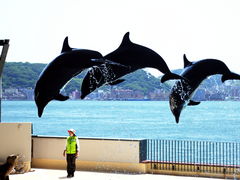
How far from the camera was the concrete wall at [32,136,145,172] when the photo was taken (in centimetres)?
1592

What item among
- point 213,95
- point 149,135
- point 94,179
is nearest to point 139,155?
point 94,179

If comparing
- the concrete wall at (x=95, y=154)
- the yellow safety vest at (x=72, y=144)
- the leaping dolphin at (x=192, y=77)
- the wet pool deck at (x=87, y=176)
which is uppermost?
the leaping dolphin at (x=192, y=77)

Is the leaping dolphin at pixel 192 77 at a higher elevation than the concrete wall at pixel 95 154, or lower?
higher

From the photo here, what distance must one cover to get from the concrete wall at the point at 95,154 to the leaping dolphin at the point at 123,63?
4.27m

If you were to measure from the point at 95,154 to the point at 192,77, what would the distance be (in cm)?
557

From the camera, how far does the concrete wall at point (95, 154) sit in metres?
15.9

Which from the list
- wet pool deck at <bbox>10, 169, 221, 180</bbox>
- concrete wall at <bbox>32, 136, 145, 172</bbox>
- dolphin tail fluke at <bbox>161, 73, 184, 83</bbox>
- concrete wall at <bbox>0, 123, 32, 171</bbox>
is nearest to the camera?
dolphin tail fluke at <bbox>161, 73, 184, 83</bbox>

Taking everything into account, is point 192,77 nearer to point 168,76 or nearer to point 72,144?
point 168,76

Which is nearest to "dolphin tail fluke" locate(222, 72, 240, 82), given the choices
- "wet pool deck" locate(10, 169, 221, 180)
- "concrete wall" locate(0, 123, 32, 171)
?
"wet pool deck" locate(10, 169, 221, 180)

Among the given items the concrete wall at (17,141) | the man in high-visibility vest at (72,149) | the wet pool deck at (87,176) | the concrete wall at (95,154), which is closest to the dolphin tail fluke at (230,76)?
the wet pool deck at (87,176)

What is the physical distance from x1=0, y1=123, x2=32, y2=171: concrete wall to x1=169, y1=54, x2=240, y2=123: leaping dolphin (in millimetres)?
5808

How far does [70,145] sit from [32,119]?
81.6m

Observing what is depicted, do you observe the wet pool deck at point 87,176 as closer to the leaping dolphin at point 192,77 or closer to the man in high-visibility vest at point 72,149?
the man in high-visibility vest at point 72,149

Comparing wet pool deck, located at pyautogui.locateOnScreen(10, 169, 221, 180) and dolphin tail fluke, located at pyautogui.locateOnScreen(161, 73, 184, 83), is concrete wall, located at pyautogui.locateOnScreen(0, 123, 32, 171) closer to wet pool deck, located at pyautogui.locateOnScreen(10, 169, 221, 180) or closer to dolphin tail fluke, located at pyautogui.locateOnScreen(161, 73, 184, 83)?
wet pool deck, located at pyautogui.locateOnScreen(10, 169, 221, 180)
